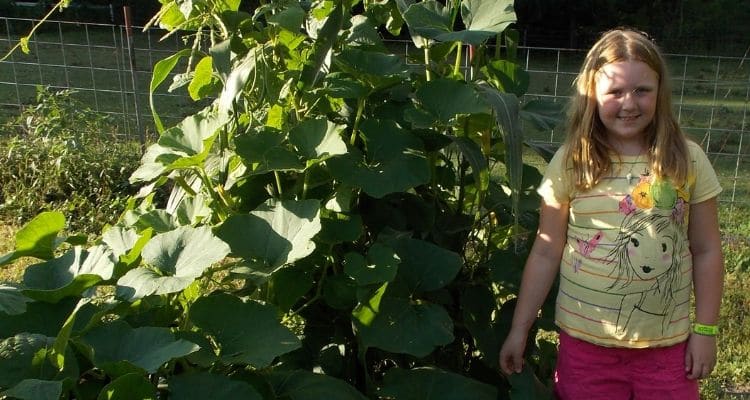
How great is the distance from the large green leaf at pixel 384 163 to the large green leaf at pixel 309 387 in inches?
12.7

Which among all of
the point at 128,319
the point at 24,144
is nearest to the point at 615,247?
the point at 128,319

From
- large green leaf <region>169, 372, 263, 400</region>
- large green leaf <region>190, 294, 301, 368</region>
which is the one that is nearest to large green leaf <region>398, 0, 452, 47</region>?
large green leaf <region>190, 294, 301, 368</region>

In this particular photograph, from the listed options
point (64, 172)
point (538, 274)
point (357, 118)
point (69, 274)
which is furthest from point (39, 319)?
point (64, 172)

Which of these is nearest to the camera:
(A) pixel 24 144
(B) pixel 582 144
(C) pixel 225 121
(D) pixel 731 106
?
(C) pixel 225 121

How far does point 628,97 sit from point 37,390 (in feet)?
3.61

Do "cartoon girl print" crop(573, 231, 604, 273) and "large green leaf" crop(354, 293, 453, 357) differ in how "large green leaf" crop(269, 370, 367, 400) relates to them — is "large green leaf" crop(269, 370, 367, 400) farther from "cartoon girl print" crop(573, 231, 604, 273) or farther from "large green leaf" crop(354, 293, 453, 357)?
"cartoon girl print" crop(573, 231, 604, 273)

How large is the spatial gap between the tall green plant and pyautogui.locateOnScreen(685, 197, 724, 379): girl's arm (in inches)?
11.3

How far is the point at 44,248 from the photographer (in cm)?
→ 156

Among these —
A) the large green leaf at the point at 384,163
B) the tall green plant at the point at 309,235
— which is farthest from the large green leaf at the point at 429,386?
the large green leaf at the point at 384,163

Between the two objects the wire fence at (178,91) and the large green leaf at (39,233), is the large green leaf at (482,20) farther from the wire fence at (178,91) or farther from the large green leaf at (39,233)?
the wire fence at (178,91)

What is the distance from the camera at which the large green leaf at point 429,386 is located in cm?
153

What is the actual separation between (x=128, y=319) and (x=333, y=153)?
1.39 ft

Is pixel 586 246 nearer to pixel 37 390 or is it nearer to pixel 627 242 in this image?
pixel 627 242

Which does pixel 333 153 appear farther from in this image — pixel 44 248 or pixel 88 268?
pixel 44 248
